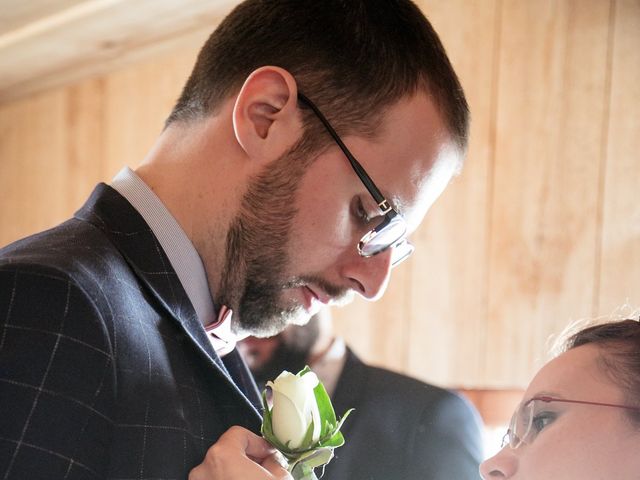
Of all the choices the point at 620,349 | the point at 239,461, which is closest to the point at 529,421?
the point at 620,349

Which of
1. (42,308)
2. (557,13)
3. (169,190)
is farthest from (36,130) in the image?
(42,308)

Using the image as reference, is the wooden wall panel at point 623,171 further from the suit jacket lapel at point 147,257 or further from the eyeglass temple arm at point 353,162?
the suit jacket lapel at point 147,257

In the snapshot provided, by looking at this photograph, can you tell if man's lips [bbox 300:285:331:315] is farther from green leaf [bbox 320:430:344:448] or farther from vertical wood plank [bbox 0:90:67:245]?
vertical wood plank [bbox 0:90:67:245]

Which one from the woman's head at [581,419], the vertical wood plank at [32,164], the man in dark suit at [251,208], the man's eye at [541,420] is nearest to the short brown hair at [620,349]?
the woman's head at [581,419]

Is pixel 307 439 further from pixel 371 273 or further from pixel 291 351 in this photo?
pixel 291 351

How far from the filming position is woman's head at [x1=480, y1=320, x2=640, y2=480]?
1539mm

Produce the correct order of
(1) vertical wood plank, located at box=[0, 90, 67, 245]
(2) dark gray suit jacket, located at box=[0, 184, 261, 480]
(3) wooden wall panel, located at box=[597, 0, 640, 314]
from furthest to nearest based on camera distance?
(1) vertical wood plank, located at box=[0, 90, 67, 245] < (3) wooden wall panel, located at box=[597, 0, 640, 314] < (2) dark gray suit jacket, located at box=[0, 184, 261, 480]

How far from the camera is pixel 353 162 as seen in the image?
1.37 meters

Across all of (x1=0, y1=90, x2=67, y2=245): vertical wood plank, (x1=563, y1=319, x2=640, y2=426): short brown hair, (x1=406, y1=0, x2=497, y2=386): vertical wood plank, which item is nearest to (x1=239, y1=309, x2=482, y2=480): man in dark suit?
(x1=563, y1=319, x2=640, y2=426): short brown hair

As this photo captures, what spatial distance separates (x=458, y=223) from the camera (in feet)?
10.3

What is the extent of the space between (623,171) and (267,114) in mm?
1704

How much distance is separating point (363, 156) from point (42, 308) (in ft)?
1.67

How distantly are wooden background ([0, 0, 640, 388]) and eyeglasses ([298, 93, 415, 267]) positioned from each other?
1563 millimetres

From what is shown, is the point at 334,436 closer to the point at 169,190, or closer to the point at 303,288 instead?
the point at 303,288
